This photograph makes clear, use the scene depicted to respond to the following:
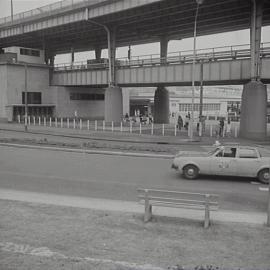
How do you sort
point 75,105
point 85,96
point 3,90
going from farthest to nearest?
point 85,96 < point 75,105 < point 3,90

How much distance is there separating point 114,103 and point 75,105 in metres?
17.5

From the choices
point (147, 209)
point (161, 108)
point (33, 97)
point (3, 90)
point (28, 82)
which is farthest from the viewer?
point (33, 97)

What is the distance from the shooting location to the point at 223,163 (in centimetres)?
1648

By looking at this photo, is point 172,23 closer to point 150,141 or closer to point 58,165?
point 150,141

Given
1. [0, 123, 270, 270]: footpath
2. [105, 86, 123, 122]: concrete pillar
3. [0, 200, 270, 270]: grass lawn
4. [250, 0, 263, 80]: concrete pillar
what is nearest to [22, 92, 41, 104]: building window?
[105, 86, 123, 122]: concrete pillar

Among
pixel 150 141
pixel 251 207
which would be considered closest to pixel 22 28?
pixel 150 141

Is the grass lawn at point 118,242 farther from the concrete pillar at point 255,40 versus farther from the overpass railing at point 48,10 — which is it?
the overpass railing at point 48,10

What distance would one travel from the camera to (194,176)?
16.7 metres

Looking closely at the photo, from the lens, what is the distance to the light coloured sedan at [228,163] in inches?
643

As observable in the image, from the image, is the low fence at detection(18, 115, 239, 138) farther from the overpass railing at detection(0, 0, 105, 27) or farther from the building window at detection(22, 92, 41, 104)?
the overpass railing at detection(0, 0, 105, 27)

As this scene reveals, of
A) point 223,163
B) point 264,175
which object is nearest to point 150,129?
point 223,163

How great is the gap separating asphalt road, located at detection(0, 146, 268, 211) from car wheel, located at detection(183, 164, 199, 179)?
0.35 meters

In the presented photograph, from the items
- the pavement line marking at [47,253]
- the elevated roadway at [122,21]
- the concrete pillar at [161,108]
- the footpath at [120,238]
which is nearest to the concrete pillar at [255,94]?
the elevated roadway at [122,21]

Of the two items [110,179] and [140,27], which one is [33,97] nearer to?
[140,27]
